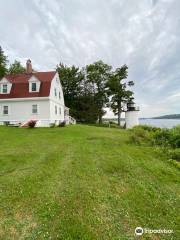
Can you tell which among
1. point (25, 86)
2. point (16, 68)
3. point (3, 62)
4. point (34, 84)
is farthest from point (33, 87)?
point (16, 68)

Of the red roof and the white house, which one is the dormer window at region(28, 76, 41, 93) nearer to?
the white house

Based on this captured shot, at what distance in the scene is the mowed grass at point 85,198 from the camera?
4012 mm

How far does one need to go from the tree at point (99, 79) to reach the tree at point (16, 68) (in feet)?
43.6

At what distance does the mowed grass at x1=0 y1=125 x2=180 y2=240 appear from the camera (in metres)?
4.01

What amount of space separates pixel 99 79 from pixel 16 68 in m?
16.9

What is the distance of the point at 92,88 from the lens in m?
46.2

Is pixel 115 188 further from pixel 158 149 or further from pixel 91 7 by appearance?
pixel 91 7

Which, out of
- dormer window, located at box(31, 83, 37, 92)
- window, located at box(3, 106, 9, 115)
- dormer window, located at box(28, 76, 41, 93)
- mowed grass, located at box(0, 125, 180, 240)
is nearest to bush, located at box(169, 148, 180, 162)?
mowed grass, located at box(0, 125, 180, 240)

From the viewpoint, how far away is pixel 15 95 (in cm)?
2598

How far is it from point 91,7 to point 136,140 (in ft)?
28.7

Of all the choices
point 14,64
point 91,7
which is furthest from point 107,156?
point 14,64

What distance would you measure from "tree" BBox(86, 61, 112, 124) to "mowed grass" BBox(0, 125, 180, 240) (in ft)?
122

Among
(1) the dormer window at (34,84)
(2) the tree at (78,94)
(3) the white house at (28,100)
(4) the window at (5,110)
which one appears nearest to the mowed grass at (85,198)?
(3) the white house at (28,100)

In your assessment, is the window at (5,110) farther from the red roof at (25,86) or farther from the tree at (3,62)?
the tree at (3,62)
